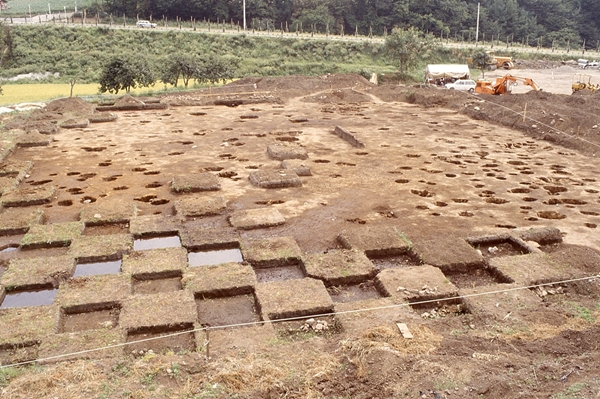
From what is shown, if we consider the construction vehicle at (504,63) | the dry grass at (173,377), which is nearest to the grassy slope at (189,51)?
the construction vehicle at (504,63)

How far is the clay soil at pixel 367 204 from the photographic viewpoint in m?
5.66

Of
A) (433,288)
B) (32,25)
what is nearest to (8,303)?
(433,288)

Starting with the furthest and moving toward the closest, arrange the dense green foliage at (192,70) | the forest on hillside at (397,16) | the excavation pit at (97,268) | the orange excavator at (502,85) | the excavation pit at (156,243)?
1. the forest on hillside at (397,16)
2. the dense green foliage at (192,70)
3. the orange excavator at (502,85)
4. the excavation pit at (156,243)
5. the excavation pit at (97,268)

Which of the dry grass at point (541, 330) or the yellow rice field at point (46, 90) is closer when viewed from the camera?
the dry grass at point (541, 330)

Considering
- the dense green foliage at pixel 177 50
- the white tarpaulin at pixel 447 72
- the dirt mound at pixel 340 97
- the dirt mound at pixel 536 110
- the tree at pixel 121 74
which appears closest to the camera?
the dirt mound at pixel 536 110

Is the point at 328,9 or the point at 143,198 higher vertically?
the point at 328,9

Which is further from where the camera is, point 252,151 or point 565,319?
point 252,151

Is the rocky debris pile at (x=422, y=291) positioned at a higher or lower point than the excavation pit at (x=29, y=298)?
higher

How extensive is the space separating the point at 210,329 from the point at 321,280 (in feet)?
6.48

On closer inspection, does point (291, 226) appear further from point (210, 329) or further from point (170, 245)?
point (210, 329)

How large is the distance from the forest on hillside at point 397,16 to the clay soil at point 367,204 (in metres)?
40.3

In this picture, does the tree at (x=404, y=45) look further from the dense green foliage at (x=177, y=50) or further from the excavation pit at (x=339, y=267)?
the excavation pit at (x=339, y=267)

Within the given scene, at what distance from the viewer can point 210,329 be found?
690 cm

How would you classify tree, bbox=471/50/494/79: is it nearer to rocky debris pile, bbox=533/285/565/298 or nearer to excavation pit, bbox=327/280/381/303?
rocky debris pile, bbox=533/285/565/298
